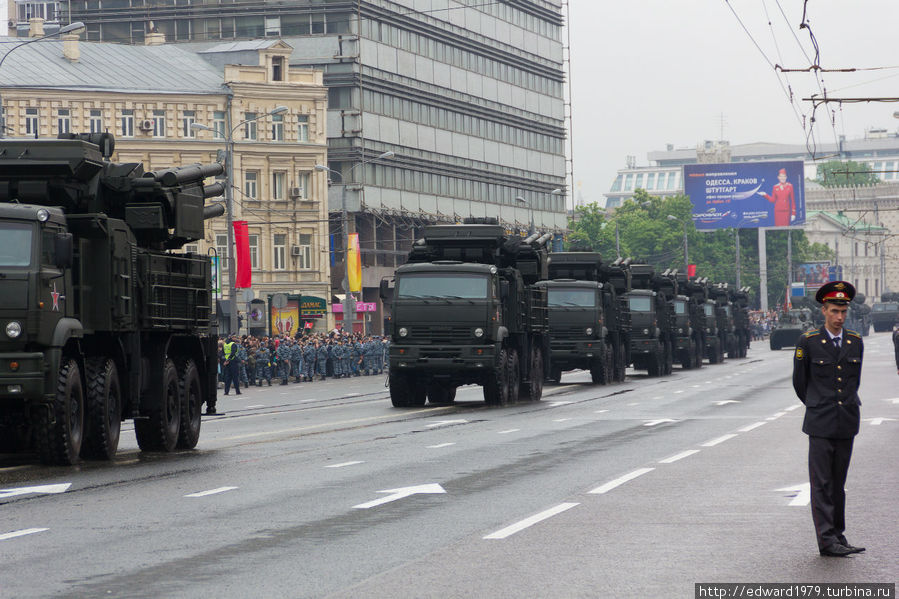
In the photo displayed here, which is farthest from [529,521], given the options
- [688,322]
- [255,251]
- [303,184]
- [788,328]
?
[788,328]

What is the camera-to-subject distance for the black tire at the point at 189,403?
20094 mm

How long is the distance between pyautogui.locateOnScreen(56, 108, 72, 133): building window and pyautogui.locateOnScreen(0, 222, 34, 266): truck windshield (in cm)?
5561

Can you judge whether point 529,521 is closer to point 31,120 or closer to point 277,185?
point 31,120

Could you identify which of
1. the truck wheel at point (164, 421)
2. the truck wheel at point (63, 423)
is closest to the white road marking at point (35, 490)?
the truck wheel at point (63, 423)

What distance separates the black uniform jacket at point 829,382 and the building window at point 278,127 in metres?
66.8

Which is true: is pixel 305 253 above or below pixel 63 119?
below

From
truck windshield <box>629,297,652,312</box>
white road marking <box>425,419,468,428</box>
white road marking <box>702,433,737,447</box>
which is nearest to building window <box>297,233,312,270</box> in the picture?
truck windshield <box>629,297,652,312</box>

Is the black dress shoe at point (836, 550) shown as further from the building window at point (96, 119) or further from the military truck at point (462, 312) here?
the building window at point (96, 119)

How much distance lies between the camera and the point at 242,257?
54.7 meters

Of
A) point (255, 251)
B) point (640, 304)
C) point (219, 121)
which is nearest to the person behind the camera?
point (640, 304)

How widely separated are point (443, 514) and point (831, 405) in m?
3.50

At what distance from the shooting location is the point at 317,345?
177ft

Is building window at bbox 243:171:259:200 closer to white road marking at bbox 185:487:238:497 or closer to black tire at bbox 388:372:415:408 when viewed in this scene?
black tire at bbox 388:372:415:408

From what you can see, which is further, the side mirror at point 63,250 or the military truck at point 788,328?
the military truck at point 788,328
